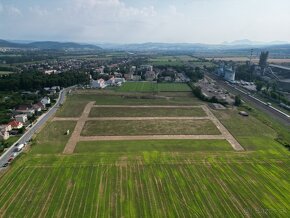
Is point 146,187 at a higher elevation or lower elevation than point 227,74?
higher

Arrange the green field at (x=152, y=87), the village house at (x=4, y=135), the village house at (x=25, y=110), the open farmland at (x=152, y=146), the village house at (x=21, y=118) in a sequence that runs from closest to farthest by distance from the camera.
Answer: the open farmland at (x=152, y=146) < the village house at (x=4, y=135) < the village house at (x=21, y=118) < the village house at (x=25, y=110) < the green field at (x=152, y=87)

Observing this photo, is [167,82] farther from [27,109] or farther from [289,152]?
[289,152]

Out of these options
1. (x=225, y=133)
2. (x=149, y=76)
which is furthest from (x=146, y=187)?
(x=149, y=76)

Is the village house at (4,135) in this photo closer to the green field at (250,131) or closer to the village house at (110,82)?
the green field at (250,131)

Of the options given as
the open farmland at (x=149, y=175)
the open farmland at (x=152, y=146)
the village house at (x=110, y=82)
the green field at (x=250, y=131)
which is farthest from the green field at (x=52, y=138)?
the village house at (x=110, y=82)

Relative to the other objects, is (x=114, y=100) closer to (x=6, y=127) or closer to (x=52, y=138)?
(x=52, y=138)

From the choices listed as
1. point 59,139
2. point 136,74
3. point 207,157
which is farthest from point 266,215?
point 136,74
